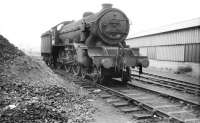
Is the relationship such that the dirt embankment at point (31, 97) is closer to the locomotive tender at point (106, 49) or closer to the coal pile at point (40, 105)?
the coal pile at point (40, 105)

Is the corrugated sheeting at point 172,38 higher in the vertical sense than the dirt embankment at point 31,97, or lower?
higher

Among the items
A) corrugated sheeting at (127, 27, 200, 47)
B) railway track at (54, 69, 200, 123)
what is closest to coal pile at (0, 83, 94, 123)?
railway track at (54, 69, 200, 123)

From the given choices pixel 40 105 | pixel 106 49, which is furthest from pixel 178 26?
pixel 40 105

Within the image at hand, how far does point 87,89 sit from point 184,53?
31.6 ft

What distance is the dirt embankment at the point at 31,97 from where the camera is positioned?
5.03 m

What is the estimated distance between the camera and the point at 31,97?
6.35 meters

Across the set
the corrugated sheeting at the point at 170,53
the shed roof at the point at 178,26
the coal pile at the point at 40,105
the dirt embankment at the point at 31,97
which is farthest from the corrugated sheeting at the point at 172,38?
the coal pile at the point at 40,105

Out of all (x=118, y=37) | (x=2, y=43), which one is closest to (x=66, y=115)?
(x=2, y=43)

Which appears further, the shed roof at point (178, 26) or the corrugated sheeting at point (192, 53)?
the shed roof at point (178, 26)

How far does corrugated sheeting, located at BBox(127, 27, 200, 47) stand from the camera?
49.8 feet

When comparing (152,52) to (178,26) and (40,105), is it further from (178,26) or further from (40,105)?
(40,105)

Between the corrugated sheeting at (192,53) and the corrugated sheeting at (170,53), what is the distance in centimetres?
58

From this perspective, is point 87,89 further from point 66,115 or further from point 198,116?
point 198,116

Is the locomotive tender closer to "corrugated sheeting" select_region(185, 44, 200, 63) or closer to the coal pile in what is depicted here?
the coal pile
